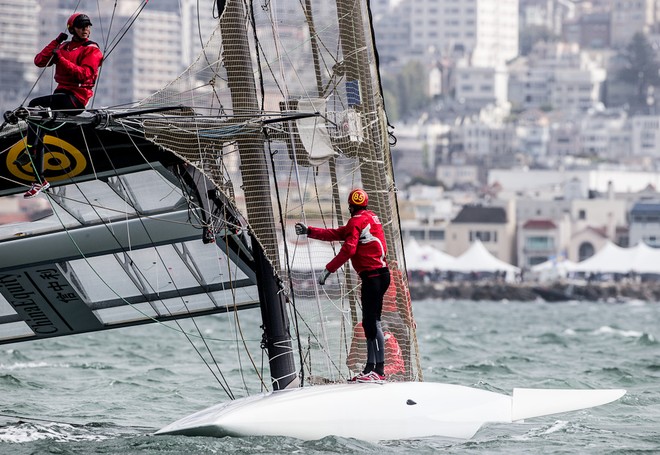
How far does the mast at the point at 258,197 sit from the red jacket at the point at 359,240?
0.52 metres

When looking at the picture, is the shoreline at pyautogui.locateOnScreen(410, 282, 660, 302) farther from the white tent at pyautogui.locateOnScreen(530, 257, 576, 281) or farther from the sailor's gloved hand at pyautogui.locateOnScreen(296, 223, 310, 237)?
the sailor's gloved hand at pyautogui.locateOnScreen(296, 223, 310, 237)

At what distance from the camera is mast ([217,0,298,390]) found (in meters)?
9.58

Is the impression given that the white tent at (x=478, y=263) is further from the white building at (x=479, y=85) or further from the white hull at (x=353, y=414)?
the white building at (x=479, y=85)

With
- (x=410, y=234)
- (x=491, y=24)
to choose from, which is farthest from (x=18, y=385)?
(x=491, y=24)

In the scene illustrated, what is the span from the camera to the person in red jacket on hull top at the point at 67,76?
900cm

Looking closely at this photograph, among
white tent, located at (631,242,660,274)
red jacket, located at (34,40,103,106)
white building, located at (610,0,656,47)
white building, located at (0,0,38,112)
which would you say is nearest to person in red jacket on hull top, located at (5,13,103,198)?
red jacket, located at (34,40,103,106)

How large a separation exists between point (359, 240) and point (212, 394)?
4.13 metres

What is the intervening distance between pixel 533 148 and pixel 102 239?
381 feet

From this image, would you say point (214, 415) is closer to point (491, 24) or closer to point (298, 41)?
point (298, 41)

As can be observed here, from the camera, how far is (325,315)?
9.73 m

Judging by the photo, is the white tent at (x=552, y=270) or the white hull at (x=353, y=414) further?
the white tent at (x=552, y=270)

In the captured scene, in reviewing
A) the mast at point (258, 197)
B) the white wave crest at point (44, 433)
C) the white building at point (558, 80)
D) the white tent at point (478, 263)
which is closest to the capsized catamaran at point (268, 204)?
the mast at point (258, 197)

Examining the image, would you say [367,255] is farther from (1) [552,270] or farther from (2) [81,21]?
(1) [552,270]

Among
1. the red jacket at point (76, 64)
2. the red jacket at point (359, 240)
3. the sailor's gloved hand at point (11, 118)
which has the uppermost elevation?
the red jacket at point (76, 64)
